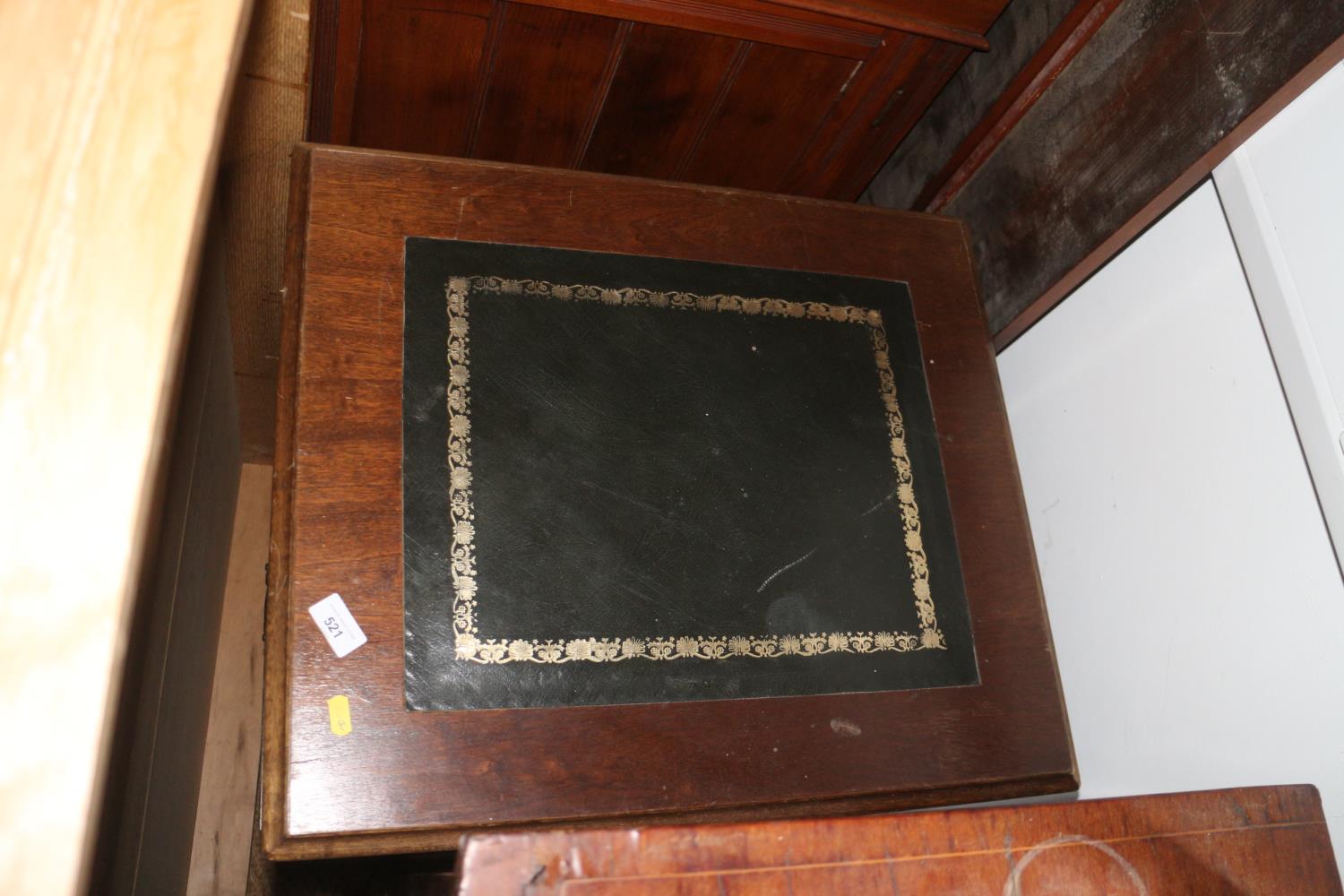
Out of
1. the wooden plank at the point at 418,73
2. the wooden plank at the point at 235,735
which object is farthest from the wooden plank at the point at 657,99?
the wooden plank at the point at 235,735

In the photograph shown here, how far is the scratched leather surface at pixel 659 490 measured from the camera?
1051mm

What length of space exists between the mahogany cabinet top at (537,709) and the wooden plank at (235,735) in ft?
2.04

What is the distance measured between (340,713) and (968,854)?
0.57m

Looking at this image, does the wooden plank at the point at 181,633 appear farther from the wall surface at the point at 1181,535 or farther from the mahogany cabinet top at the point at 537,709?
the wall surface at the point at 1181,535

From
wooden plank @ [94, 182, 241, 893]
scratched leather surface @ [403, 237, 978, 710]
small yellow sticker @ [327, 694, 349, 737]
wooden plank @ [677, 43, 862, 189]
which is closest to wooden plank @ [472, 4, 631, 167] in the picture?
wooden plank @ [677, 43, 862, 189]

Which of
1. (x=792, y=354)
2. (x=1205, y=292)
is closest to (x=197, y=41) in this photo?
(x=792, y=354)

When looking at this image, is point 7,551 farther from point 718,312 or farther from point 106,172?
point 718,312

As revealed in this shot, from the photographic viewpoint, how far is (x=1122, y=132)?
1260 mm

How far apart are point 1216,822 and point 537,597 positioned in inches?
24.3

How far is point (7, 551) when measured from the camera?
229mm

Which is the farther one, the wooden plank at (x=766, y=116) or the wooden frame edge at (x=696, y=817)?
the wooden plank at (x=766, y=116)

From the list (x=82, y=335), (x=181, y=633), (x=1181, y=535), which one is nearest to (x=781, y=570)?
(x=1181, y=535)

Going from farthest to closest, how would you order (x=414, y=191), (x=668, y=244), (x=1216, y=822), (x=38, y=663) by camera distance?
(x=668, y=244) < (x=414, y=191) < (x=1216, y=822) < (x=38, y=663)

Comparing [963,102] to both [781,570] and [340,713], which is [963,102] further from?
[340,713]
